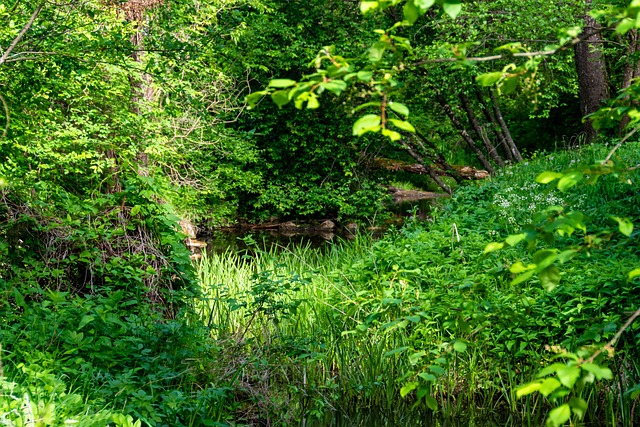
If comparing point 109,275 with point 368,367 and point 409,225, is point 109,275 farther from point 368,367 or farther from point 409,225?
point 409,225

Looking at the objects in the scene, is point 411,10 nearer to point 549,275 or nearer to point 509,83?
point 509,83

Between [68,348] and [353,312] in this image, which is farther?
[353,312]

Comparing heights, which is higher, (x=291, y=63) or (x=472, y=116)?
(x=291, y=63)

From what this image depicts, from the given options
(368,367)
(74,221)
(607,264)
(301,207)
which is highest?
(74,221)

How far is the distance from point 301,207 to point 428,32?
519 centimetres

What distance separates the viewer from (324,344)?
510 centimetres

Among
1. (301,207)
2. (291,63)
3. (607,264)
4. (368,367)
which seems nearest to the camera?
(368,367)

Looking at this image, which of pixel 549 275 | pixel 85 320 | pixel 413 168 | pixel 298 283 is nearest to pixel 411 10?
pixel 549 275

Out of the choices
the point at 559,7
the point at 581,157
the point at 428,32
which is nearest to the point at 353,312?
the point at 581,157

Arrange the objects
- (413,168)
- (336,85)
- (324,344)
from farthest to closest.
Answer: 1. (413,168)
2. (324,344)
3. (336,85)

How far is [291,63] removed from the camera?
15.5 m

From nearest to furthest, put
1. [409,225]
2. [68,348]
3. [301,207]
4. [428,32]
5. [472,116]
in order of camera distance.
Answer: [68,348] → [409,225] → [472,116] → [428,32] → [301,207]

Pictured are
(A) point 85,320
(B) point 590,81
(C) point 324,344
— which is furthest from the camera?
(B) point 590,81

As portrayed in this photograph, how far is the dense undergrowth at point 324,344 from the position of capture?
4.11 meters
